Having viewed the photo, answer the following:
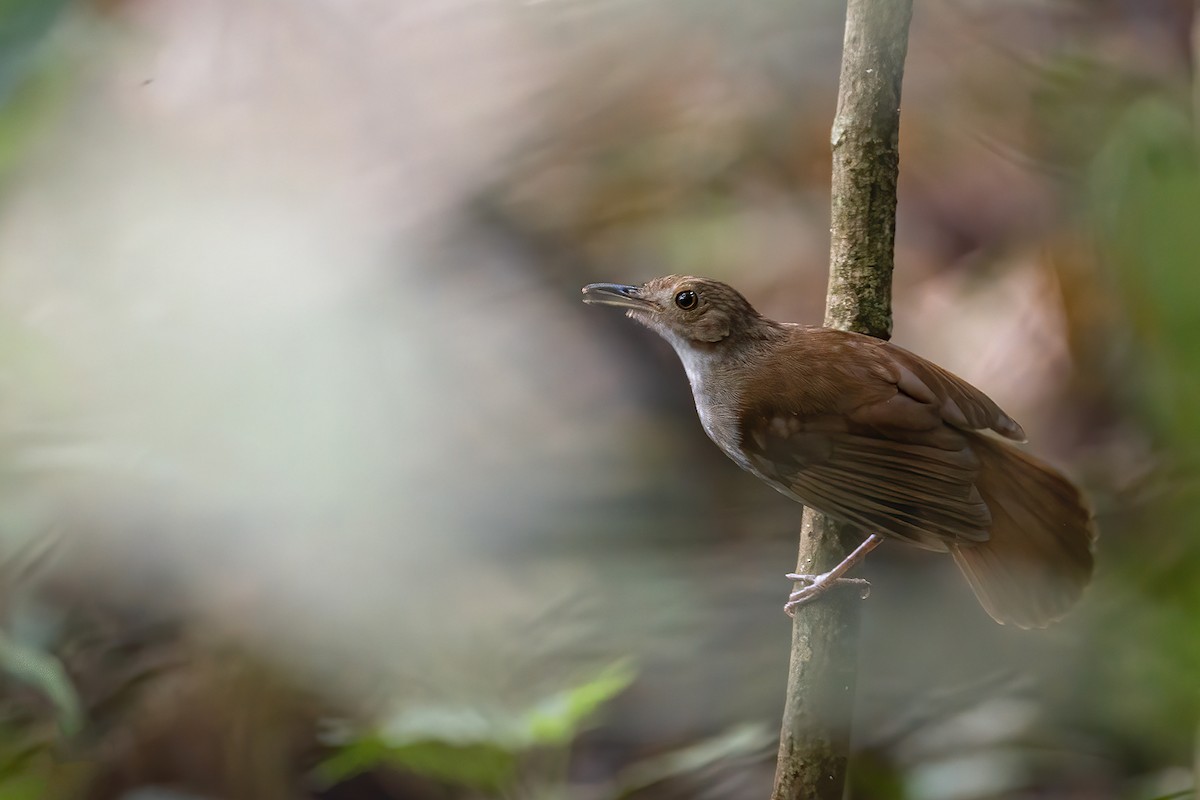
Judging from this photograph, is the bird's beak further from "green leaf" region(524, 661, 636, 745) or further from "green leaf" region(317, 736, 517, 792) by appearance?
"green leaf" region(317, 736, 517, 792)

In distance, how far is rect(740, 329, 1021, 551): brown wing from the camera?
172 centimetres

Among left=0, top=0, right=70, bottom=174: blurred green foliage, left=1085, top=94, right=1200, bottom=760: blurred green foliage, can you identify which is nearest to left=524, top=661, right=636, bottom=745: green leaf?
left=1085, top=94, right=1200, bottom=760: blurred green foliage

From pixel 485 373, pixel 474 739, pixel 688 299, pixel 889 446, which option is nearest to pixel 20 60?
pixel 688 299

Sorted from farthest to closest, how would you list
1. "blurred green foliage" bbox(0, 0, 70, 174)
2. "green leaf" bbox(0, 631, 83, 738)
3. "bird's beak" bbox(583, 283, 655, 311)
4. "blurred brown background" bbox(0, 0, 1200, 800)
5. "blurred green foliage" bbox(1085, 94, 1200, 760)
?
"blurred brown background" bbox(0, 0, 1200, 800) → "green leaf" bbox(0, 631, 83, 738) → "bird's beak" bbox(583, 283, 655, 311) → "blurred green foliage" bbox(0, 0, 70, 174) → "blurred green foliage" bbox(1085, 94, 1200, 760)

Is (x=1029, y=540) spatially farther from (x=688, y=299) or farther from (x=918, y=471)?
(x=688, y=299)

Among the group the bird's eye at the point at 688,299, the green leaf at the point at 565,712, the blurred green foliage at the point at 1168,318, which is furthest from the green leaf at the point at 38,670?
the blurred green foliage at the point at 1168,318

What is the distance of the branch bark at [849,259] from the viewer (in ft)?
5.11

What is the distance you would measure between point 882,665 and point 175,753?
2.16m

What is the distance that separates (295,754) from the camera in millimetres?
3209

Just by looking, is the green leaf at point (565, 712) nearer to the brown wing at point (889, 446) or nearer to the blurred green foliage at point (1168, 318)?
the brown wing at point (889, 446)

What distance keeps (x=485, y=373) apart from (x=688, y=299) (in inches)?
72.2

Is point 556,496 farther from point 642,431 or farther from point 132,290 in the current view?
point 132,290

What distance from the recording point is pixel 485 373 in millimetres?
3840

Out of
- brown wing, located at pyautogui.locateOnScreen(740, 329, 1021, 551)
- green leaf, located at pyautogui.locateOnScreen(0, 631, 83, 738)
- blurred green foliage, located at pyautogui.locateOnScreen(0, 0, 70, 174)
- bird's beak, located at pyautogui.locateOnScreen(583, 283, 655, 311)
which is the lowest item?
green leaf, located at pyautogui.locateOnScreen(0, 631, 83, 738)
